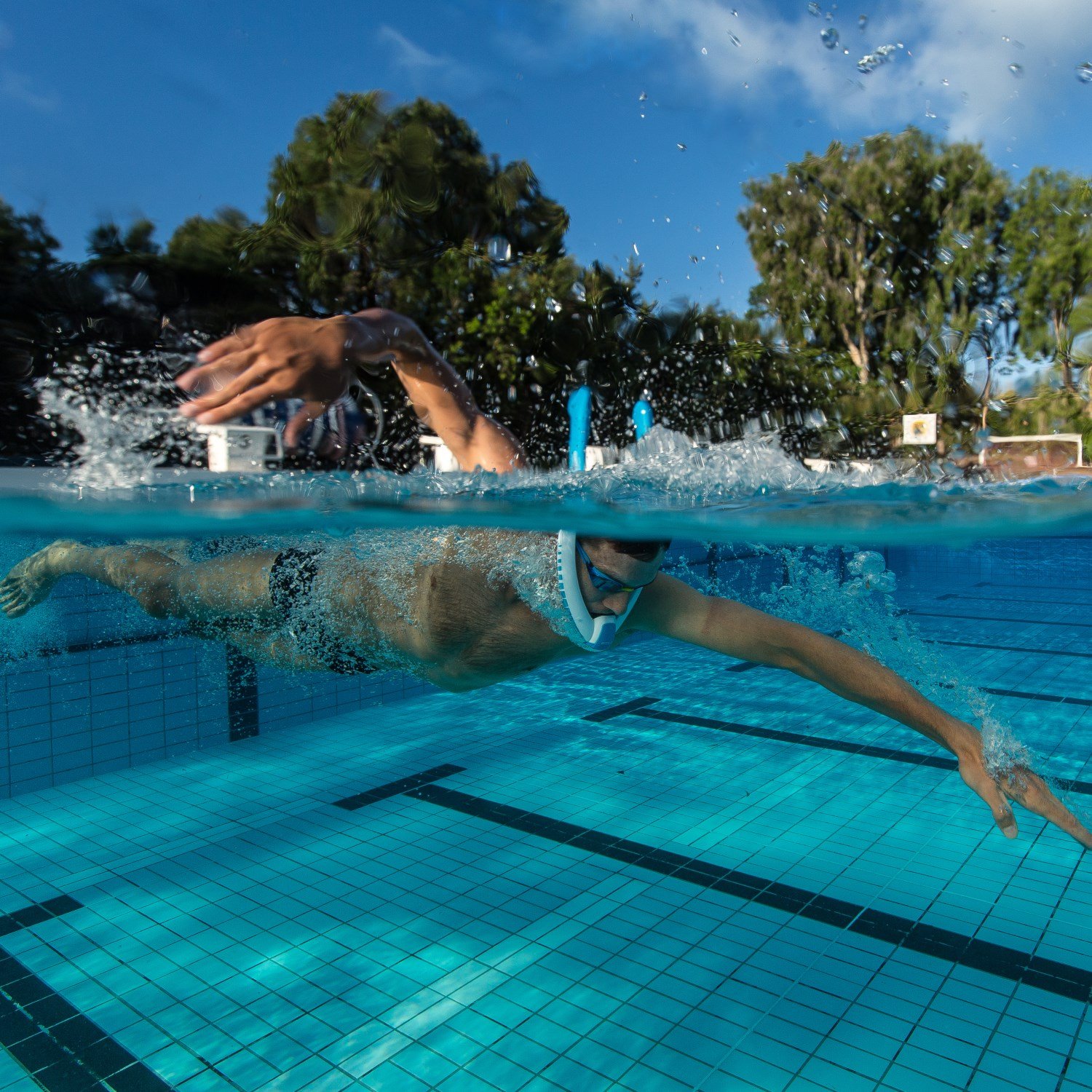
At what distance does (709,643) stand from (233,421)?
2.22 meters

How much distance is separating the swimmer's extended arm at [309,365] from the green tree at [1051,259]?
2122 millimetres

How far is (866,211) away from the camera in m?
3.18

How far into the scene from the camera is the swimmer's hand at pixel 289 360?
248 cm

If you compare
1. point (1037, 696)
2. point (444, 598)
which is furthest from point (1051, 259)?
point (1037, 696)

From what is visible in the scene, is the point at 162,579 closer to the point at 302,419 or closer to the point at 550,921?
the point at 302,419

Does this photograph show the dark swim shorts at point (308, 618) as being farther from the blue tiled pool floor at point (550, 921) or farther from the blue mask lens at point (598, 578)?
the blue mask lens at point (598, 578)

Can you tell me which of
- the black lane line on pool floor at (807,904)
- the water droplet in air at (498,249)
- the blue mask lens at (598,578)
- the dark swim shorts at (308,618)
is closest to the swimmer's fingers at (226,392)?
the water droplet in air at (498,249)

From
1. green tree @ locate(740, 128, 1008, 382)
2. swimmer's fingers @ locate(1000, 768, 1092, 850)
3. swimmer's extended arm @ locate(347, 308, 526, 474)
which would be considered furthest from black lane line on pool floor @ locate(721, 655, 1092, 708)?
green tree @ locate(740, 128, 1008, 382)


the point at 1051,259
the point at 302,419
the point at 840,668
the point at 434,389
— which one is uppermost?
the point at 1051,259

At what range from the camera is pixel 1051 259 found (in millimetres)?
3027

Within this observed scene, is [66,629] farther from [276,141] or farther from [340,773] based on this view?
[276,141]

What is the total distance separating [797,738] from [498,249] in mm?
5699

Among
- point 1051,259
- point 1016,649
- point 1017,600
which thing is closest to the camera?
point 1051,259

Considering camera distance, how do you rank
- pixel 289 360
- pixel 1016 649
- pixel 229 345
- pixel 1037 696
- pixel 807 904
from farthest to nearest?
1. pixel 1016 649
2. pixel 1037 696
3. pixel 807 904
4. pixel 289 360
5. pixel 229 345
